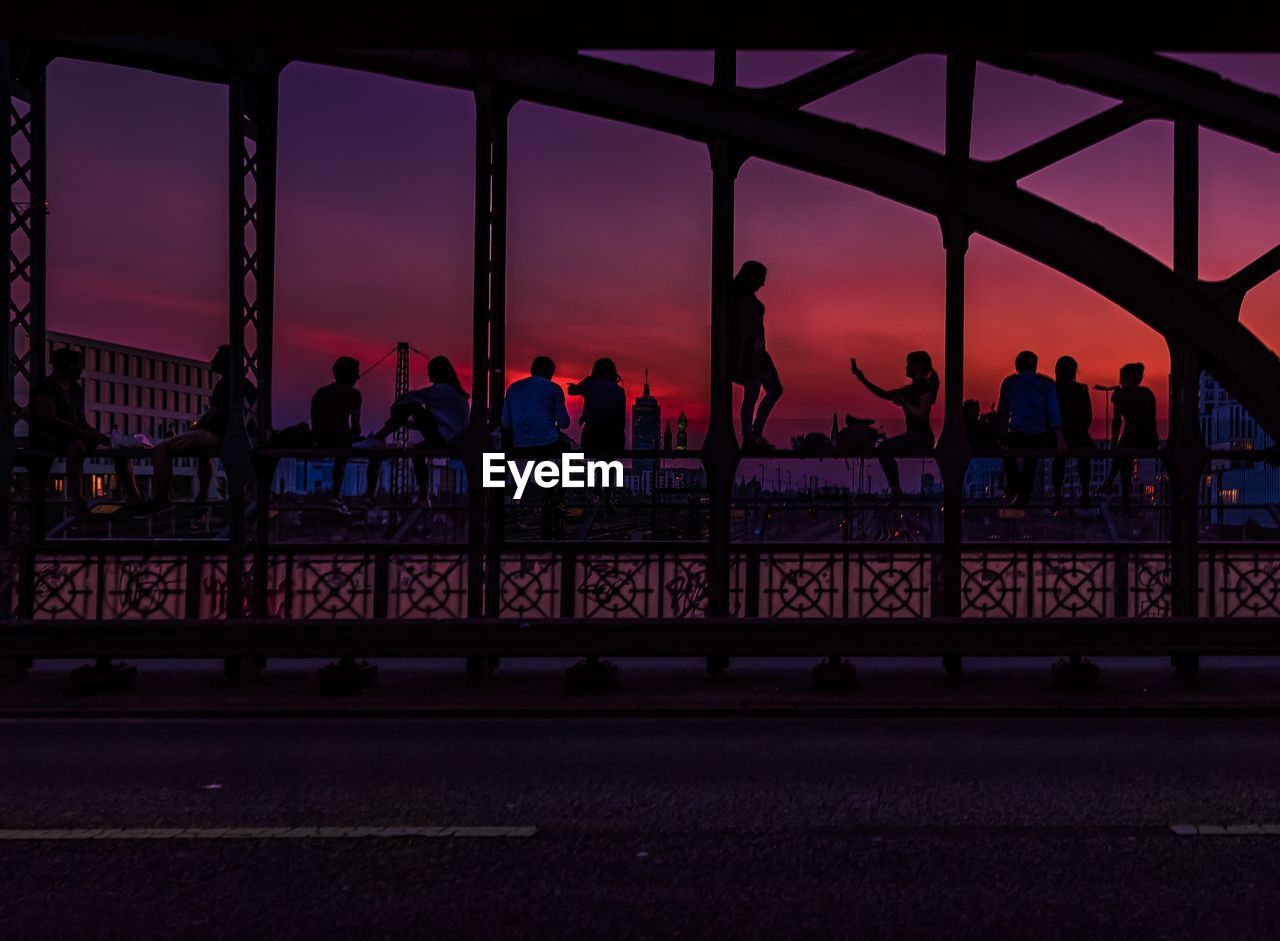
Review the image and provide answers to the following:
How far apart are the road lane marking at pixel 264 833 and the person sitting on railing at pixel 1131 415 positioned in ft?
27.8

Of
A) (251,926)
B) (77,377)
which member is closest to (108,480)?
(77,377)

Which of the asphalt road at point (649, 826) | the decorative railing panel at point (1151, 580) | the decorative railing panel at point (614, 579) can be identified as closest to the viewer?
the asphalt road at point (649, 826)

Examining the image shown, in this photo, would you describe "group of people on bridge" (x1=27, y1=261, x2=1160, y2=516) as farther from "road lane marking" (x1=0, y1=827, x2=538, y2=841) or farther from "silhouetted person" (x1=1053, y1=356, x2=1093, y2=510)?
"road lane marking" (x1=0, y1=827, x2=538, y2=841)

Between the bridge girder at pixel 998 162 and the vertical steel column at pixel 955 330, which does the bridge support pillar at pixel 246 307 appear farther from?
the vertical steel column at pixel 955 330

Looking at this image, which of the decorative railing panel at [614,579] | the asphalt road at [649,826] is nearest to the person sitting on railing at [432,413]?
the decorative railing panel at [614,579]

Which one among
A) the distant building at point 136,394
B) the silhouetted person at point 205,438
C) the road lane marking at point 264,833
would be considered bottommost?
the road lane marking at point 264,833

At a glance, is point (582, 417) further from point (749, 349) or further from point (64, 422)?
point (64, 422)

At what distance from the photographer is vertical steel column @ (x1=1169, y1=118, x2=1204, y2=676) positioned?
31.8 feet

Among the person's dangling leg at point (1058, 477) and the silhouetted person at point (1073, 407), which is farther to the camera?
the silhouetted person at point (1073, 407)

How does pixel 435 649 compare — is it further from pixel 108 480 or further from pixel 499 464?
pixel 108 480

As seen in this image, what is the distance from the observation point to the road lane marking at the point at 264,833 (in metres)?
5.27

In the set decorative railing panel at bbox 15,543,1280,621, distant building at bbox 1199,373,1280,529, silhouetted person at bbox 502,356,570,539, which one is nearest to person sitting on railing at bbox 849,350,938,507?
decorative railing panel at bbox 15,543,1280,621

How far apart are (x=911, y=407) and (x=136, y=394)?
135m

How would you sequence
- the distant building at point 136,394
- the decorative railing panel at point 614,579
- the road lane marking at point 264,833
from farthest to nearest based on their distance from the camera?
1. the distant building at point 136,394
2. the decorative railing panel at point 614,579
3. the road lane marking at point 264,833
